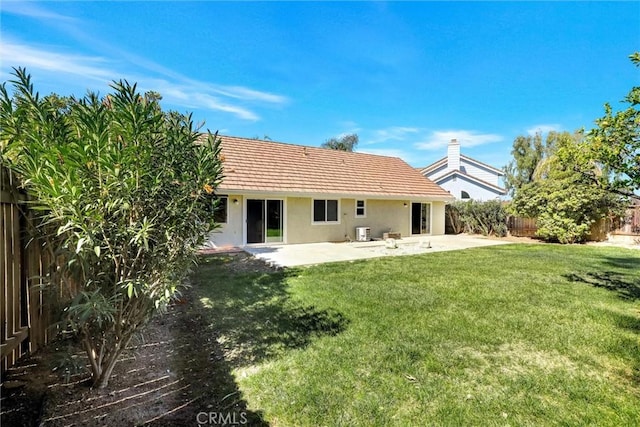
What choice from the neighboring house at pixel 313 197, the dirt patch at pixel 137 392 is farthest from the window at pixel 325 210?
the dirt patch at pixel 137 392

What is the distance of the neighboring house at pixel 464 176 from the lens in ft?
95.9

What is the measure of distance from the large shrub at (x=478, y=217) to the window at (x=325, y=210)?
1010 cm

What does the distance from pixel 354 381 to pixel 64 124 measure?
11.9ft

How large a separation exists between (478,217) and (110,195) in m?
22.6

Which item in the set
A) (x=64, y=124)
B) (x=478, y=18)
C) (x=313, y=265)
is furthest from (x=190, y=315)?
(x=478, y=18)

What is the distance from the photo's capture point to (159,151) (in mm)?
2955

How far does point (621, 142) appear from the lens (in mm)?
5312

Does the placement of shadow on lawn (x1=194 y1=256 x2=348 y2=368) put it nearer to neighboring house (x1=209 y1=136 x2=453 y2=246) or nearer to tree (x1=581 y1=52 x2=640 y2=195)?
tree (x1=581 y1=52 x2=640 y2=195)

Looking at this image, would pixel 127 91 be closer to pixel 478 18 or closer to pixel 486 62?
pixel 478 18

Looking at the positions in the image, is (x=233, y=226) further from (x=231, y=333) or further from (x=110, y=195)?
(x=110, y=195)

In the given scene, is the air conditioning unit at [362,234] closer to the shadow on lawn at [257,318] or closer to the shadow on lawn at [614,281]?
the shadow on lawn at [257,318]

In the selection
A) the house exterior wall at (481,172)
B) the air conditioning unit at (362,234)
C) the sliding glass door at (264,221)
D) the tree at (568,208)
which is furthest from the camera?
the house exterior wall at (481,172)

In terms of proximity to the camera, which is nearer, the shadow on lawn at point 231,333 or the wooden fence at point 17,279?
the wooden fence at point 17,279

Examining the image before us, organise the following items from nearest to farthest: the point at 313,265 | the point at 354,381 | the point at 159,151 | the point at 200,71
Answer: the point at 159,151 → the point at 354,381 → the point at 313,265 → the point at 200,71
